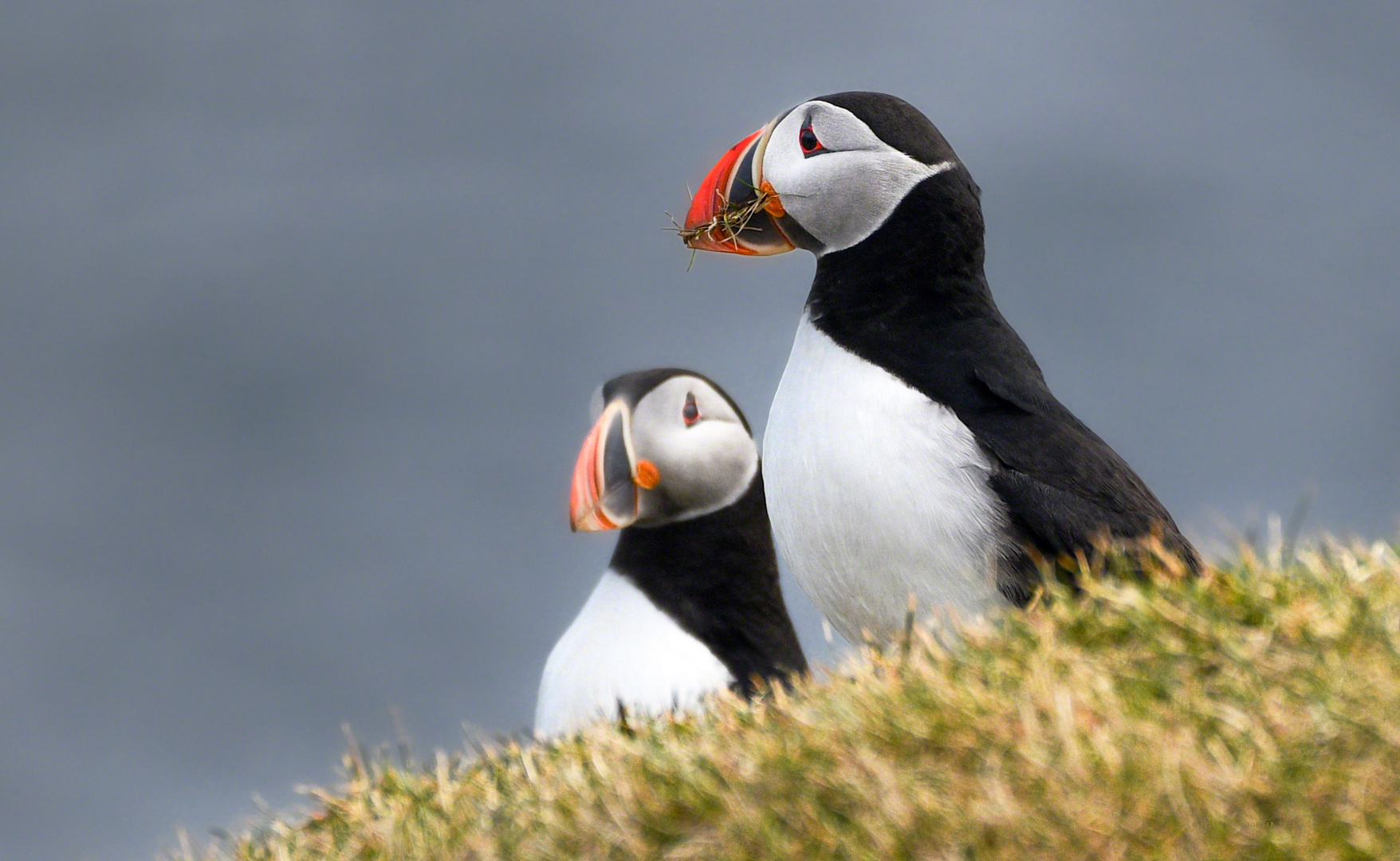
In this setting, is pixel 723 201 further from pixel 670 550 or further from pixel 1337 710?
pixel 1337 710

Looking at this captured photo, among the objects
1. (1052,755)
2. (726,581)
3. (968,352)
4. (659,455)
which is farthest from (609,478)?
(1052,755)

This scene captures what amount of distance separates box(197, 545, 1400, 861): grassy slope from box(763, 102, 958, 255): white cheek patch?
192 cm

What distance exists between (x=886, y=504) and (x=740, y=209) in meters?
1.44

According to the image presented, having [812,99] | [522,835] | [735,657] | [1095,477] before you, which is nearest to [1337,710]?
[522,835]

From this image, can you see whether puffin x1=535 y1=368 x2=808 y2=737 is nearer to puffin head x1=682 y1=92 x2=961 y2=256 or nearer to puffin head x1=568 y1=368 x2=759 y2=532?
puffin head x1=568 y1=368 x2=759 y2=532

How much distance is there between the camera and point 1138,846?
8.62 ft

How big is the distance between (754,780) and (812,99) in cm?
313

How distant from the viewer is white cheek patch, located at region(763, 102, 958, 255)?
17.2ft

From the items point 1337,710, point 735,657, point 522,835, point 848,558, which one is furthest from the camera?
point 735,657

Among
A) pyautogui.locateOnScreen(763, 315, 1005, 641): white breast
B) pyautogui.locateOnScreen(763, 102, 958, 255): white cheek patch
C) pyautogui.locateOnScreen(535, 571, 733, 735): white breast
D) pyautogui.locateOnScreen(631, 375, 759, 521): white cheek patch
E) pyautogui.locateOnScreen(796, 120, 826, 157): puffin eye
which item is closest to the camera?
pyautogui.locateOnScreen(763, 315, 1005, 641): white breast

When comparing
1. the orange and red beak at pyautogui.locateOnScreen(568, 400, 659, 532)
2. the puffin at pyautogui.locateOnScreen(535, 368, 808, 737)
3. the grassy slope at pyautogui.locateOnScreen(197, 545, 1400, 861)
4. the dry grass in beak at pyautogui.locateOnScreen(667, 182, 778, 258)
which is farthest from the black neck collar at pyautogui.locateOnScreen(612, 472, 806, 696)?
the grassy slope at pyautogui.locateOnScreen(197, 545, 1400, 861)

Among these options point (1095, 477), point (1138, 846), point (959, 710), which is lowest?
point (1138, 846)

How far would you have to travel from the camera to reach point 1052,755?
9.33 ft

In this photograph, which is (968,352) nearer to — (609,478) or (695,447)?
(695,447)
